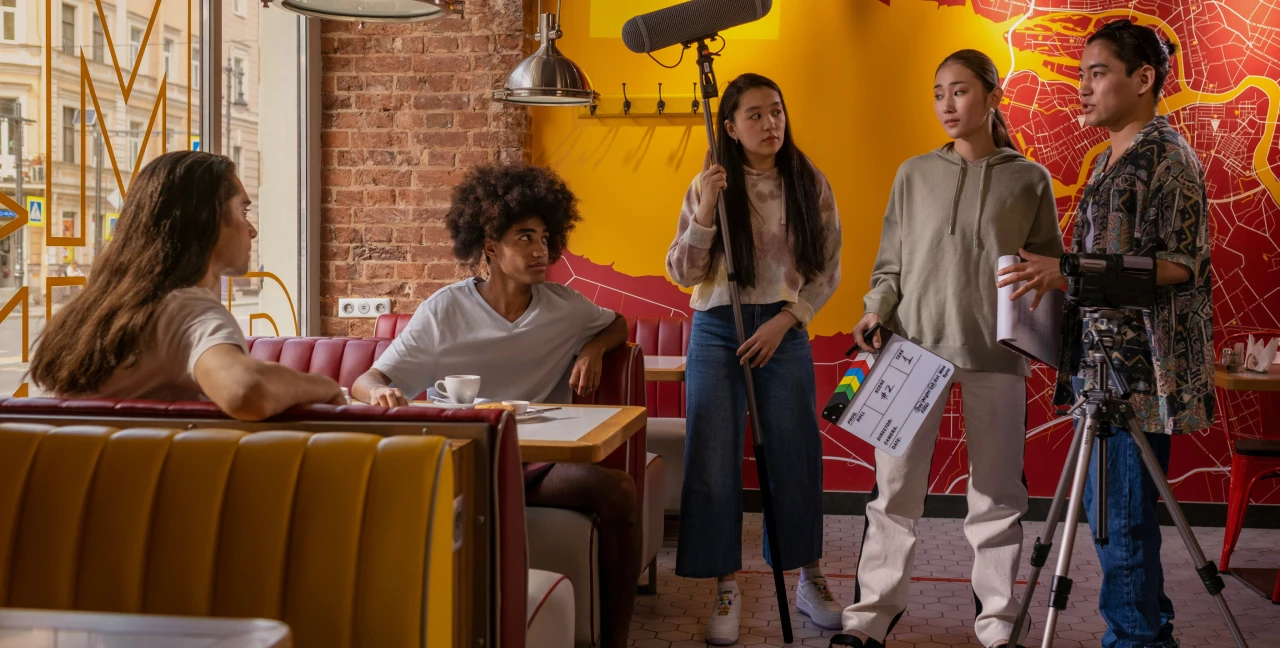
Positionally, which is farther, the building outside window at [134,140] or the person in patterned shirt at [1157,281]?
the building outside window at [134,140]

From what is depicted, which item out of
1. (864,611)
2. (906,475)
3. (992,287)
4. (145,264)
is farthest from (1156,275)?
(145,264)

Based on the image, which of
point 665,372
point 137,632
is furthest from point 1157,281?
point 137,632

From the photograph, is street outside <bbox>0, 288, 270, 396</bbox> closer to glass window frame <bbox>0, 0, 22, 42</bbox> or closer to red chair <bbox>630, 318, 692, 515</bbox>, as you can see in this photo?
glass window frame <bbox>0, 0, 22, 42</bbox>

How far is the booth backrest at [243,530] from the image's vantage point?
1.44 metres

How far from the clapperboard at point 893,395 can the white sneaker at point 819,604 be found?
26.1 inches

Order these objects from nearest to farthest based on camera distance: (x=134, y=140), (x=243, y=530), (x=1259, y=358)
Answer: (x=243, y=530) < (x=134, y=140) < (x=1259, y=358)

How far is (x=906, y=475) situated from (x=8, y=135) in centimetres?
235

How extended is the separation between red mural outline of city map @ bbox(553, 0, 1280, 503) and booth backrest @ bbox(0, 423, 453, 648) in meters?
3.44

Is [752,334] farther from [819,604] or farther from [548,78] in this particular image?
[548,78]

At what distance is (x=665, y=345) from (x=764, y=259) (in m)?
1.57

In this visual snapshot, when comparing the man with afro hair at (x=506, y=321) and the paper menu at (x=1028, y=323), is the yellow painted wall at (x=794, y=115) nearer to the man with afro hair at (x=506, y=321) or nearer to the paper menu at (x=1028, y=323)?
the man with afro hair at (x=506, y=321)

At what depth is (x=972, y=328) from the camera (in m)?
2.54

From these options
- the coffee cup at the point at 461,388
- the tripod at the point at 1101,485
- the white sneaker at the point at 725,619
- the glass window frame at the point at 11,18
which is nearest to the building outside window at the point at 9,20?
the glass window frame at the point at 11,18

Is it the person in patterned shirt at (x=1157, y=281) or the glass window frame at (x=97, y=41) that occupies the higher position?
the glass window frame at (x=97, y=41)
